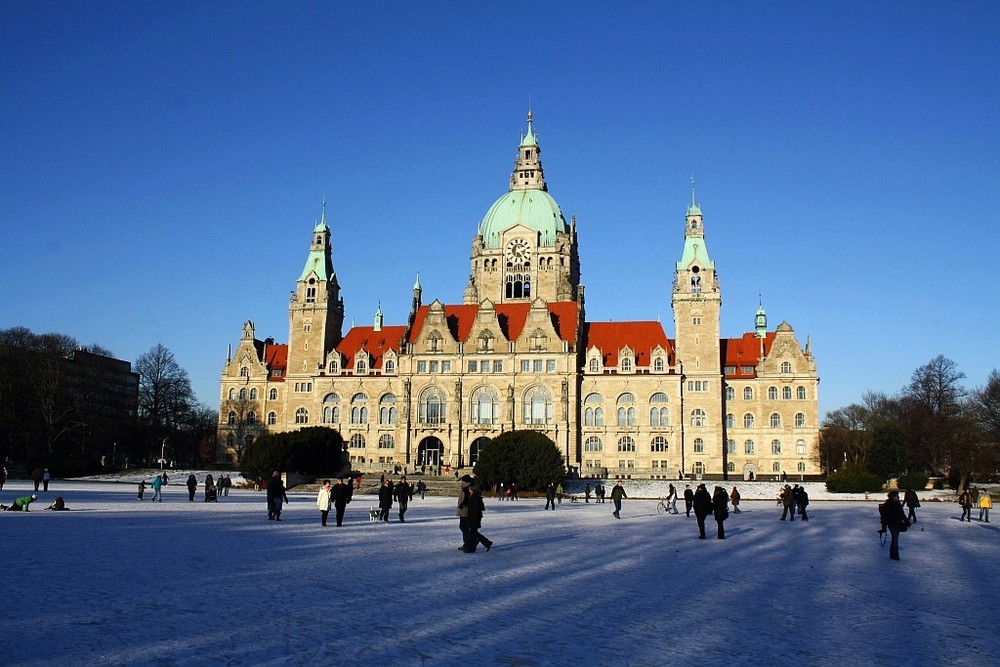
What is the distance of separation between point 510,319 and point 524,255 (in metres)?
13.0

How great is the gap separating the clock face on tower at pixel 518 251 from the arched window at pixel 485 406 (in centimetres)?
2071

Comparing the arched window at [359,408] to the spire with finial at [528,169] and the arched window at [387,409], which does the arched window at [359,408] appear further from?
the spire with finial at [528,169]

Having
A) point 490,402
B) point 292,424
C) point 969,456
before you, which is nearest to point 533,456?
point 490,402

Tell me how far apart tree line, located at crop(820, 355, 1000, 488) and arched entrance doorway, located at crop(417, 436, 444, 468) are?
117 ft

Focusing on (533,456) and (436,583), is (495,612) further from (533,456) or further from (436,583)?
(533,456)

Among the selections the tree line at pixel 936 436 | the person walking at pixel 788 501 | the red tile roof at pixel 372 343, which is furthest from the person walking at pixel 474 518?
the red tile roof at pixel 372 343

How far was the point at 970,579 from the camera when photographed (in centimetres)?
1897

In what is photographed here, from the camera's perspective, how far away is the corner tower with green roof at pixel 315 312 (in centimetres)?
9081

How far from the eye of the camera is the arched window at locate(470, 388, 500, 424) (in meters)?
82.2

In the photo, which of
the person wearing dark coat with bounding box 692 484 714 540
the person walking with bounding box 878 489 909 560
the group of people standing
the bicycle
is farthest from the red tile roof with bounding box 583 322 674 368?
the person walking with bounding box 878 489 909 560

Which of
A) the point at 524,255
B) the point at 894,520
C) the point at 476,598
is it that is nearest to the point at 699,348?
the point at 524,255

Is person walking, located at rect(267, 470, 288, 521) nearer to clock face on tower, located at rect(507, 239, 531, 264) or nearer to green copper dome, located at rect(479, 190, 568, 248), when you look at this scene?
clock face on tower, located at rect(507, 239, 531, 264)

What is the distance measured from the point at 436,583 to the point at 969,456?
58043 millimetres

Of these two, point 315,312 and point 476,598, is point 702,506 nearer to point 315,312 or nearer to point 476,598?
point 476,598
